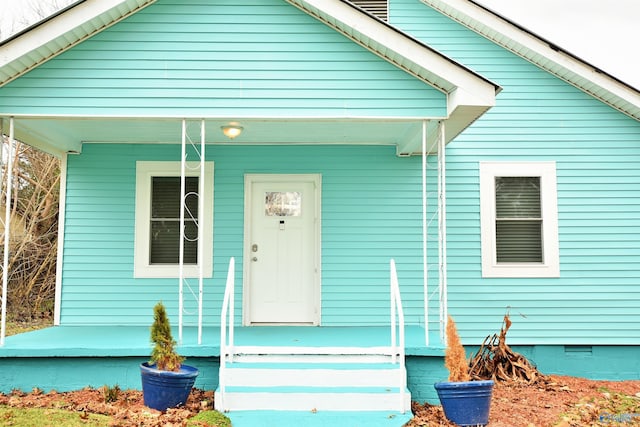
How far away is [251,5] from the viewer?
6.89 meters

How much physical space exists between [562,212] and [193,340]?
5191 millimetres

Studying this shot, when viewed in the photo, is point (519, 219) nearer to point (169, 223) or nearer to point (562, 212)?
point (562, 212)

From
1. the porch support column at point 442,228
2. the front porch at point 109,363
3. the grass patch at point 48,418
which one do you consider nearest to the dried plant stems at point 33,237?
the front porch at point 109,363

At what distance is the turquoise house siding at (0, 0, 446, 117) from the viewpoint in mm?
6711

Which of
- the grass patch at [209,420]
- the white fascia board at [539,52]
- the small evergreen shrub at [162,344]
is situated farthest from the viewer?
the white fascia board at [539,52]

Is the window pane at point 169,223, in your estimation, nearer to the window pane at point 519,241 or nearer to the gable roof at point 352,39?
the gable roof at point 352,39

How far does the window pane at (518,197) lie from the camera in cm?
878

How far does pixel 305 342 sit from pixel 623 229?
475 cm

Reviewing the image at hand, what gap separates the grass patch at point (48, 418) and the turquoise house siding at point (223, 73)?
2.99 meters

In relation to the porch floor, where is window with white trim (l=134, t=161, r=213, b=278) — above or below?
above

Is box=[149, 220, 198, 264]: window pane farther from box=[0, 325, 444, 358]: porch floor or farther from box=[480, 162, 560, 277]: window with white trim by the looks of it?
box=[480, 162, 560, 277]: window with white trim

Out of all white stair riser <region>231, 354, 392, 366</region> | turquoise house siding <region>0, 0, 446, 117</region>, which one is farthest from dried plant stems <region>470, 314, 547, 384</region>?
turquoise house siding <region>0, 0, 446, 117</region>

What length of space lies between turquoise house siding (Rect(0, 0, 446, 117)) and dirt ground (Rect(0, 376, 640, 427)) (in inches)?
115

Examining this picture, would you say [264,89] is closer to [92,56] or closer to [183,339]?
[92,56]
